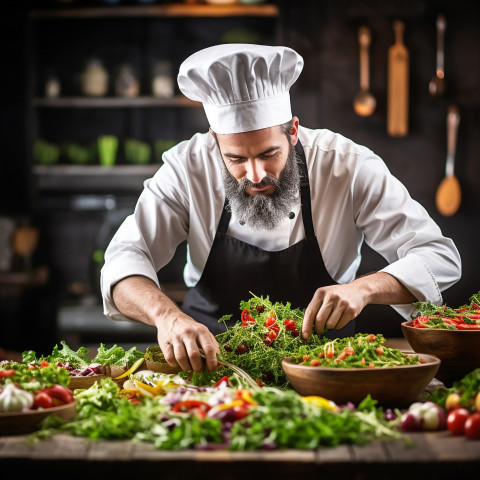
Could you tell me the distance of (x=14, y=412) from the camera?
1.56 metres

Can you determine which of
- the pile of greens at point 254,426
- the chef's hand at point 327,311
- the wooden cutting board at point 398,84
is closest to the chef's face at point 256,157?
the chef's hand at point 327,311

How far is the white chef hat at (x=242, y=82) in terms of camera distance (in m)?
2.38

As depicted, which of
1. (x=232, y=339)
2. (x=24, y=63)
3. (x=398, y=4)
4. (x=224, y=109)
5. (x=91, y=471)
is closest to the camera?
(x=91, y=471)

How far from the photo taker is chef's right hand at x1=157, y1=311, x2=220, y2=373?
1834mm

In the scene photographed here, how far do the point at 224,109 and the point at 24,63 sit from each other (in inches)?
127

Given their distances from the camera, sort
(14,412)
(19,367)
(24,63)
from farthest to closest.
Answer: (24,63)
(19,367)
(14,412)

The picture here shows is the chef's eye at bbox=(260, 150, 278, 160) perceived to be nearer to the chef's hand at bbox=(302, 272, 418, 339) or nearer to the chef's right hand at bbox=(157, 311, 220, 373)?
the chef's hand at bbox=(302, 272, 418, 339)

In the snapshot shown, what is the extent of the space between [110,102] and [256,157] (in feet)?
9.86

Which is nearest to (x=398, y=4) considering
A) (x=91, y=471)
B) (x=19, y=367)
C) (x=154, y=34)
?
(x=154, y=34)

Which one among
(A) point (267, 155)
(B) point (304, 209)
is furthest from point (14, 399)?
(B) point (304, 209)

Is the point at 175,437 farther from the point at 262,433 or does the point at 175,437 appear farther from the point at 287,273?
the point at 287,273

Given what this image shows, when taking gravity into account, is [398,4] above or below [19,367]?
above

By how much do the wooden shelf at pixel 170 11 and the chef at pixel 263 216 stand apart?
2.41 m

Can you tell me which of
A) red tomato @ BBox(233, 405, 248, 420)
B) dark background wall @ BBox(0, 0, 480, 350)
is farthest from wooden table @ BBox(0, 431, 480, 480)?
dark background wall @ BBox(0, 0, 480, 350)
